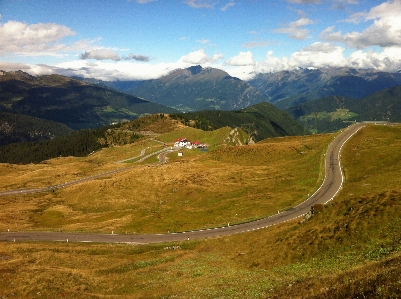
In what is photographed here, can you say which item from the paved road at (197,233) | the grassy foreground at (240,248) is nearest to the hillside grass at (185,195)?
the grassy foreground at (240,248)

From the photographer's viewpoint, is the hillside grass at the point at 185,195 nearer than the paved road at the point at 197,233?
No

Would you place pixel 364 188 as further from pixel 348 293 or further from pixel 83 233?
pixel 83 233

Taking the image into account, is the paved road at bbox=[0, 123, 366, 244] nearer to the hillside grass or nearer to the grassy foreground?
the hillside grass

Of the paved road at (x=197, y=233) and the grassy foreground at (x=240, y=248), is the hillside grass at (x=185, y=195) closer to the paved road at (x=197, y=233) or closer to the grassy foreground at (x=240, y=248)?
the grassy foreground at (x=240, y=248)

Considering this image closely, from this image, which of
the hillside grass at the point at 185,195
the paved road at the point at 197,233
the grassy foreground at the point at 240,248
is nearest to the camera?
the grassy foreground at the point at 240,248

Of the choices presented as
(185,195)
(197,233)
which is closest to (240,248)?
(197,233)

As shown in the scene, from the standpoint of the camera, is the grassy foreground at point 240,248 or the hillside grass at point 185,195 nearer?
the grassy foreground at point 240,248

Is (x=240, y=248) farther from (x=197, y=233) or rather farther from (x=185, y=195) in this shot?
(x=185, y=195)

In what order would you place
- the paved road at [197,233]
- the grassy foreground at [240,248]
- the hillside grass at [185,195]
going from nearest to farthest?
1. the grassy foreground at [240,248]
2. the paved road at [197,233]
3. the hillside grass at [185,195]

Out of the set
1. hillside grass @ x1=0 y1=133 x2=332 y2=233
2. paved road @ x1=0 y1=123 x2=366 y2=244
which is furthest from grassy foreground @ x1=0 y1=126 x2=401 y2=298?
paved road @ x1=0 y1=123 x2=366 y2=244
